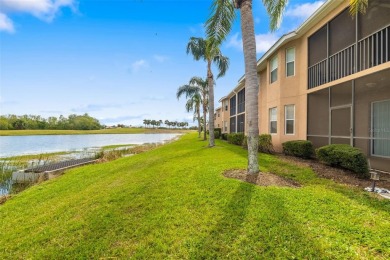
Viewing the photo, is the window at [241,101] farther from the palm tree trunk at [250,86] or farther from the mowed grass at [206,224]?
the mowed grass at [206,224]

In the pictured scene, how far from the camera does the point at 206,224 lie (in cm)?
419

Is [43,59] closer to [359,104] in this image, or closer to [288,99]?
[288,99]

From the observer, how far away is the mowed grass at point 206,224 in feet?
11.3

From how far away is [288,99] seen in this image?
1301 cm

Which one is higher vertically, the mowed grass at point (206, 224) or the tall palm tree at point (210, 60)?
the tall palm tree at point (210, 60)

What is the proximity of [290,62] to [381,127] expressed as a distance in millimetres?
6210

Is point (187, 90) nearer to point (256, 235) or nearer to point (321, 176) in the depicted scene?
point (321, 176)

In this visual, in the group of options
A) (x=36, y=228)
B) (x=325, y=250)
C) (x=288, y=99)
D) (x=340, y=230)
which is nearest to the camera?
(x=325, y=250)

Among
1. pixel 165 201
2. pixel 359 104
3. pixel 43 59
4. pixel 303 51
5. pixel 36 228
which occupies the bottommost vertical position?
pixel 36 228

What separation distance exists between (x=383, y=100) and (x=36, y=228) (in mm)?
12175

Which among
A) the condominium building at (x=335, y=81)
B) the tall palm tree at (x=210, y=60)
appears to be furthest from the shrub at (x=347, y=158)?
the tall palm tree at (x=210, y=60)

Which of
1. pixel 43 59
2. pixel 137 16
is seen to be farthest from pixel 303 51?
pixel 43 59

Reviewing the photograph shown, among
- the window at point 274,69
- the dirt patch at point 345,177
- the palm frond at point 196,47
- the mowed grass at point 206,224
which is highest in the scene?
the palm frond at point 196,47

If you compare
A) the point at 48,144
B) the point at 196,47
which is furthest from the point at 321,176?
the point at 48,144
